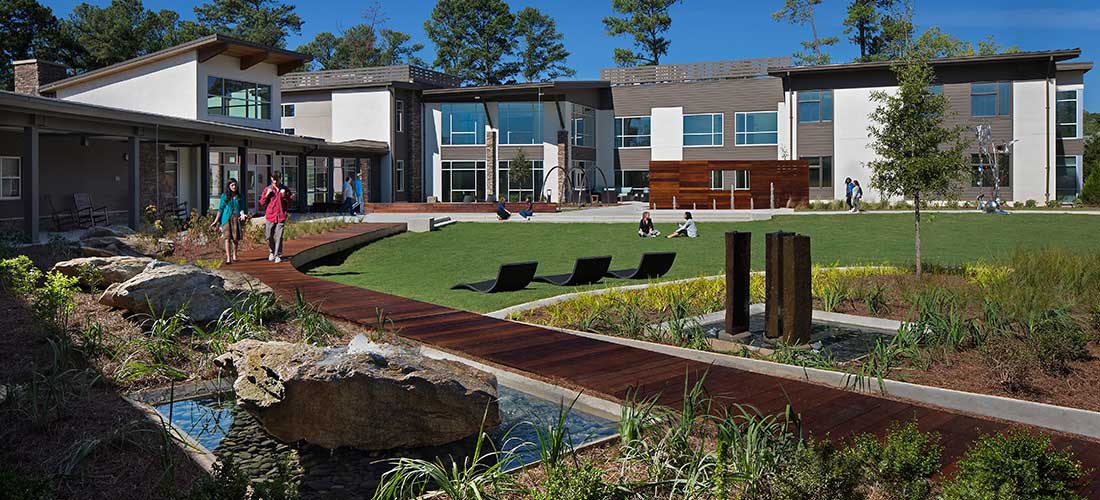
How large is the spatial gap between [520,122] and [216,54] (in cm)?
1748

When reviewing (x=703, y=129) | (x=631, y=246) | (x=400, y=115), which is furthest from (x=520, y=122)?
(x=631, y=246)

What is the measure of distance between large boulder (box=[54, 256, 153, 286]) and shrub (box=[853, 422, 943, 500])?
7.63m

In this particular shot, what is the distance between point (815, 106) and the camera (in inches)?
1688

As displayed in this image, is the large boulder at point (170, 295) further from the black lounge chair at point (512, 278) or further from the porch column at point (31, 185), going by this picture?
the porch column at point (31, 185)

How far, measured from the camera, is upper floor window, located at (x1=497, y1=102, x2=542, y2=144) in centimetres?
4669

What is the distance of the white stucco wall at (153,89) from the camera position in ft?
109

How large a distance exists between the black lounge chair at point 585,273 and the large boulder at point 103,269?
6.30m

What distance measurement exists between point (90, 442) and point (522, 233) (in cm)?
2110

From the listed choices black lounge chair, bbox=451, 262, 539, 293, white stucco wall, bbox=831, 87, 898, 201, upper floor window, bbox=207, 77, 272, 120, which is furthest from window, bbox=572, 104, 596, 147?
black lounge chair, bbox=451, 262, 539, 293

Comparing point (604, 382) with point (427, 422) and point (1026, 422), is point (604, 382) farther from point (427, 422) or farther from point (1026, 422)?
point (1026, 422)

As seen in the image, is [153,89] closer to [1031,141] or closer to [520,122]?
[520,122]

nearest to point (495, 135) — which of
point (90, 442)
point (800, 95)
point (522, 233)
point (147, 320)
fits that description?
point (800, 95)

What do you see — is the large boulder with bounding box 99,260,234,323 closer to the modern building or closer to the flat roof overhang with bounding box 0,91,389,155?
the flat roof overhang with bounding box 0,91,389,155

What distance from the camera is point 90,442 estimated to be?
4855mm
